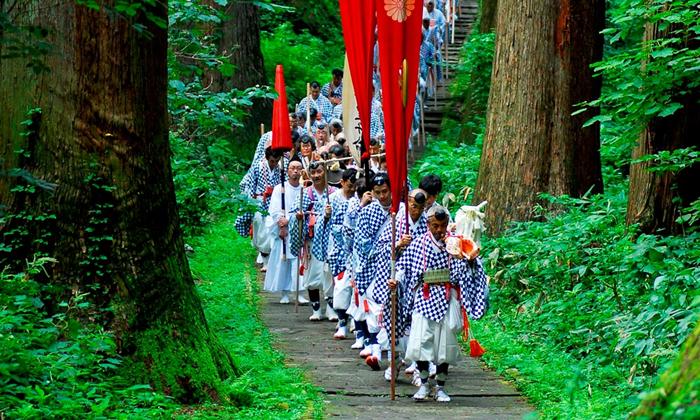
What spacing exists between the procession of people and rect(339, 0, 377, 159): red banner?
392mm

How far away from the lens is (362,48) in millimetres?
11133

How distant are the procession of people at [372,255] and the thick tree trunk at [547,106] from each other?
6.29ft

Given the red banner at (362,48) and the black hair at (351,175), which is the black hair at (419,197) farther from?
the black hair at (351,175)

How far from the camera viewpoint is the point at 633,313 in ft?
32.2

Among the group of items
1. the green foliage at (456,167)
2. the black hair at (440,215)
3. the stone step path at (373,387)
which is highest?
the green foliage at (456,167)

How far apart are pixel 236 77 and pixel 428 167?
710 centimetres

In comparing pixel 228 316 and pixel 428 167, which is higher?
pixel 428 167

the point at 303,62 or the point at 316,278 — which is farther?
the point at 303,62

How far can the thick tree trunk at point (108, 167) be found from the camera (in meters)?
8.12

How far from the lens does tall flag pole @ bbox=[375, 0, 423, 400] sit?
393 inches

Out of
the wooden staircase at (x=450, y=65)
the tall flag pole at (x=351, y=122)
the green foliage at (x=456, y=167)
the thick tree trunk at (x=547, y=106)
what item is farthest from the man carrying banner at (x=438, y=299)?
the wooden staircase at (x=450, y=65)

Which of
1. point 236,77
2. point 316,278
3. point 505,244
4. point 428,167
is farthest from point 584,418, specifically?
point 236,77

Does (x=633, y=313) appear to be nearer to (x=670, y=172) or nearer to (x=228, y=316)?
(x=670, y=172)

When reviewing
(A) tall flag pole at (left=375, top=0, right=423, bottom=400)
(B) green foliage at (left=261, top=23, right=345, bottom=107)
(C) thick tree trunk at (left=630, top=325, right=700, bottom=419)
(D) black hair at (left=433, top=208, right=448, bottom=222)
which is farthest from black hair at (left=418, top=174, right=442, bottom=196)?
(B) green foliage at (left=261, top=23, right=345, bottom=107)
